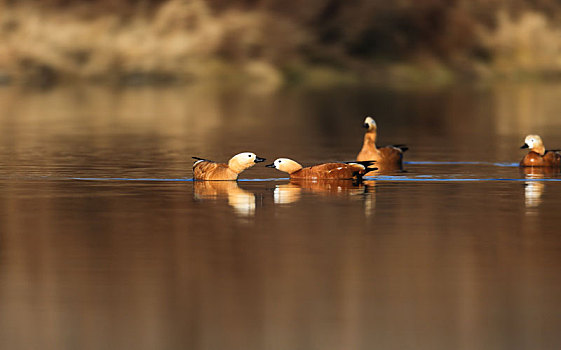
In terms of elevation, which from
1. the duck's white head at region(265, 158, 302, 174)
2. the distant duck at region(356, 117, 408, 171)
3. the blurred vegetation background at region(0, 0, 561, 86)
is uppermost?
the blurred vegetation background at region(0, 0, 561, 86)

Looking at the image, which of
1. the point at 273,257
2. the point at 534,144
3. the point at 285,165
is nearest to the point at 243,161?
the point at 285,165

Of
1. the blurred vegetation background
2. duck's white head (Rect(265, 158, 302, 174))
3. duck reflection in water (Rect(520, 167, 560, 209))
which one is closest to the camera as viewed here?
duck reflection in water (Rect(520, 167, 560, 209))

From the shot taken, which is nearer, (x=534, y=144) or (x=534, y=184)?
(x=534, y=184)

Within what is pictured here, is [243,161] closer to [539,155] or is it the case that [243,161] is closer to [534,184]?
[534,184]

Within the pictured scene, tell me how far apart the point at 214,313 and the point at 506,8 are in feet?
545

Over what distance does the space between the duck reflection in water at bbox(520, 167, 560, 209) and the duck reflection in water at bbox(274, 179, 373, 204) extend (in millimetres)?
2659

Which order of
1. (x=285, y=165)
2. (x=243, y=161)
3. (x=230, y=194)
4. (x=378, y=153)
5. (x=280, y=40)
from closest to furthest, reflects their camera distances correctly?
(x=230, y=194) → (x=243, y=161) → (x=285, y=165) → (x=378, y=153) → (x=280, y=40)

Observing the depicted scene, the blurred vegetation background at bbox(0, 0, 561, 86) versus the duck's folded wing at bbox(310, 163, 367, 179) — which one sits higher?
the blurred vegetation background at bbox(0, 0, 561, 86)

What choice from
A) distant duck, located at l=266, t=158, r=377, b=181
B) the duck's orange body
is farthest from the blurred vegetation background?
distant duck, located at l=266, t=158, r=377, b=181

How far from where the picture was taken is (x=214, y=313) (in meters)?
12.0

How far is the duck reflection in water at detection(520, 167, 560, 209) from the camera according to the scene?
20281 mm

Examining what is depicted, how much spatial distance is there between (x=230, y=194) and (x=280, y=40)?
455ft

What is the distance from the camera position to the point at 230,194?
69.7 ft

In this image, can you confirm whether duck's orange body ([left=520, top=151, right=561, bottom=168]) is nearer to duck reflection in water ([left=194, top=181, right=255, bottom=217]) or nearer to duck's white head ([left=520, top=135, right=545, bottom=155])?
duck's white head ([left=520, top=135, right=545, bottom=155])
